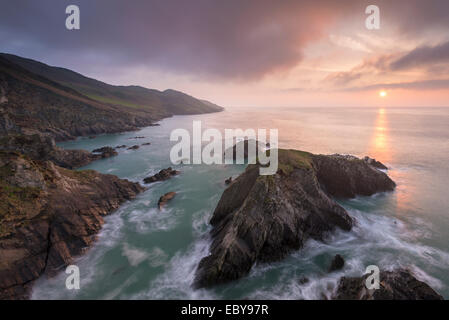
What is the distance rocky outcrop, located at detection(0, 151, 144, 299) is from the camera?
1582 cm

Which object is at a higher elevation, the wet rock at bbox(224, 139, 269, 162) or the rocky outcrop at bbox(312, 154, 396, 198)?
the wet rock at bbox(224, 139, 269, 162)

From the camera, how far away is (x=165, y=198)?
31328 mm

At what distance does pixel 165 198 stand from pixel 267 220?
752 inches

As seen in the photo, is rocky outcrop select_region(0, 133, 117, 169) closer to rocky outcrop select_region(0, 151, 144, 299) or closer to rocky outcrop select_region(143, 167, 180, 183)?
rocky outcrop select_region(0, 151, 144, 299)

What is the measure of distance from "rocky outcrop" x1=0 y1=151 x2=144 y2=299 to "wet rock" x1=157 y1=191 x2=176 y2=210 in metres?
6.74

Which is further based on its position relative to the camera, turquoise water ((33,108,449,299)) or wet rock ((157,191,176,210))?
wet rock ((157,191,176,210))

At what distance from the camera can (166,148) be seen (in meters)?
69.8

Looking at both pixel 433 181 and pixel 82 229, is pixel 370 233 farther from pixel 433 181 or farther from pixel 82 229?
pixel 82 229

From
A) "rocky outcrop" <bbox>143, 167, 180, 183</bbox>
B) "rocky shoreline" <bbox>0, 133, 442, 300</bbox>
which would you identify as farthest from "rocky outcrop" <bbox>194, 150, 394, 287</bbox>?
"rocky outcrop" <bbox>143, 167, 180, 183</bbox>

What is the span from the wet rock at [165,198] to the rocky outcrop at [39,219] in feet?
22.1

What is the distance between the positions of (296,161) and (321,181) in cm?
800

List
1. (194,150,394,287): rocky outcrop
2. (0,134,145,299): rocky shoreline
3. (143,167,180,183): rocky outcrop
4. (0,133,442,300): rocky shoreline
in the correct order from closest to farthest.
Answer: (0,133,442,300): rocky shoreline → (0,134,145,299): rocky shoreline → (194,150,394,287): rocky outcrop → (143,167,180,183): rocky outcrop

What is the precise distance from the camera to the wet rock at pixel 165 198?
2976 cm

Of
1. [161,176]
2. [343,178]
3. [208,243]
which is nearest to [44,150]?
[161,176]
